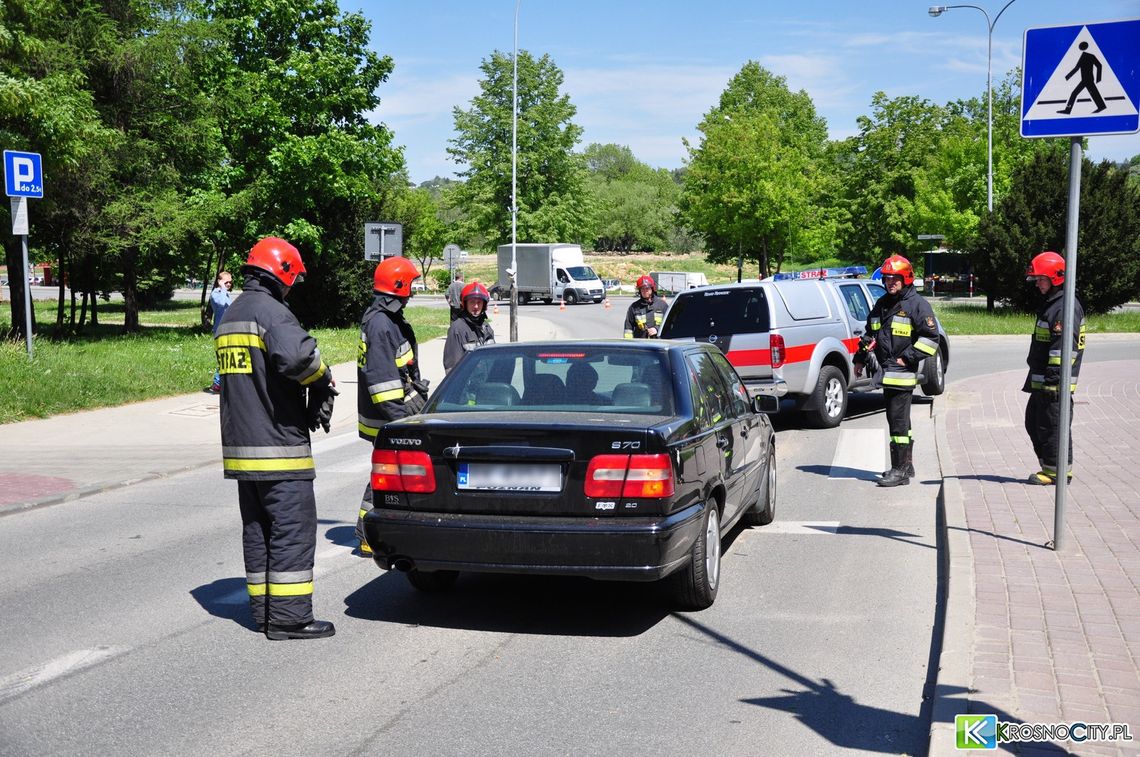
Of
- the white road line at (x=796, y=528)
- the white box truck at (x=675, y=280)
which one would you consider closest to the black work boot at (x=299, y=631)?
the white road line at (x=796, y=528)

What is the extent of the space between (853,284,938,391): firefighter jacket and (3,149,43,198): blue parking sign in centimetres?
1191

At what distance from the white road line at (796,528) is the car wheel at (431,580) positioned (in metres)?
2.58

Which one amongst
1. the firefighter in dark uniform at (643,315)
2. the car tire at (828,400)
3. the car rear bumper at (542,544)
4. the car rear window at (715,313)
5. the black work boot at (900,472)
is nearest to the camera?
the car rear bumper at (542,544)

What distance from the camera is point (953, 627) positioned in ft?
17.3

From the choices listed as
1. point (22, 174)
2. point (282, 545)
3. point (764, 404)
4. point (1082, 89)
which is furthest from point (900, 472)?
point (22, 174)

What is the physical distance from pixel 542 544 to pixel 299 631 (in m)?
1.38

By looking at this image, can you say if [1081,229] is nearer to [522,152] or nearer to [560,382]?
[560,382]

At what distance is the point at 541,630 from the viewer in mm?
5734

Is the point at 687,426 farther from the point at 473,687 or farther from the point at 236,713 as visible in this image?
the point at 236,713

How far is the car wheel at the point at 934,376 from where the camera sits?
16.1 m

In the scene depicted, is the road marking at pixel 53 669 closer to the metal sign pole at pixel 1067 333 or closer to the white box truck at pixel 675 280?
the metal sign pole at pixel 1067 333

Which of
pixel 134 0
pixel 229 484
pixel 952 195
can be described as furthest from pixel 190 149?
pixel 952 195

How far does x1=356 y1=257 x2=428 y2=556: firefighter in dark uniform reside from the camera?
668cm

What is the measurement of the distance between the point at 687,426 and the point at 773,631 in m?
1.17
